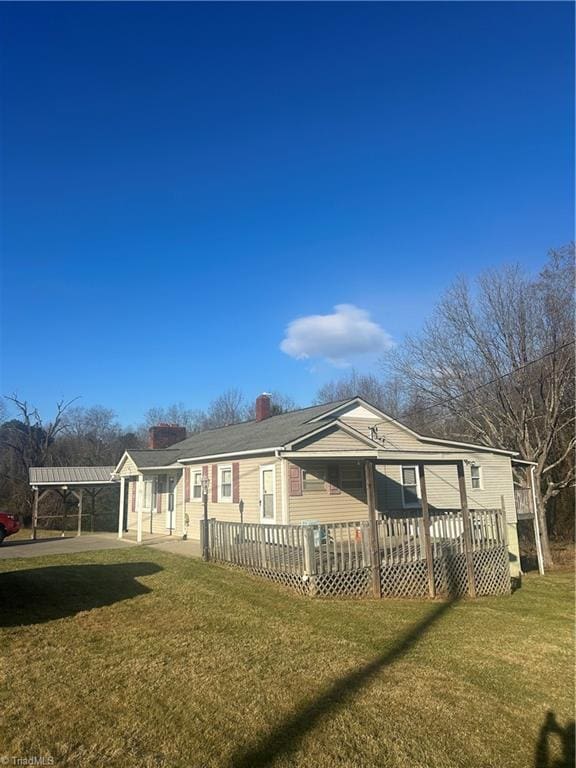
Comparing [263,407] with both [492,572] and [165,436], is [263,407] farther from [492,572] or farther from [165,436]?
[492,572]

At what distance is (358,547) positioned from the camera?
33.9ft

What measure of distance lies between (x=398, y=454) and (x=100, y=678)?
9.82 metres

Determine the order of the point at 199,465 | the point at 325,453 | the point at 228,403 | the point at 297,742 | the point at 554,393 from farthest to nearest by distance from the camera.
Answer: the point at 228,403 < the point at 554,393 < the point at 199,465 < the point at 325,453 < the point at 297,742

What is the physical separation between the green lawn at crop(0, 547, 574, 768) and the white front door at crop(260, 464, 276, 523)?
464 cm

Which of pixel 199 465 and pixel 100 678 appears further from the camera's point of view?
pixel 199 465

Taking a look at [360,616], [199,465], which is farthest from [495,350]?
[360,616]

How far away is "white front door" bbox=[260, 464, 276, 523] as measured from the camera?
14.2 metres

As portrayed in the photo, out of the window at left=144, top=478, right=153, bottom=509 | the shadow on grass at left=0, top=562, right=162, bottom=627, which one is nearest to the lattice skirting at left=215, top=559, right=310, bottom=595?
the shadow on grass at left=0, top=562, right=162, bottom=627

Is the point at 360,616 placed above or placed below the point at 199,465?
below

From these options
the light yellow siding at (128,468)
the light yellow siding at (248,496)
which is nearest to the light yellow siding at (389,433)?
the light yellow siding at (248,496)

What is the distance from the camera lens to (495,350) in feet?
70.0

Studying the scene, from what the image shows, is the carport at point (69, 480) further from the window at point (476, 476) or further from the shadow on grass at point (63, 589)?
the window at point (476, 476)

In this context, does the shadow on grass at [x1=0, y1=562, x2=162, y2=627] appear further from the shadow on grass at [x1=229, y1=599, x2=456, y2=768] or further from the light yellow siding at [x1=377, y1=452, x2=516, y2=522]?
the light yellow siding at [x1=377, y1=452, x2=516, y2=522]

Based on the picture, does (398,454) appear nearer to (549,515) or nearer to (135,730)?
(135,730)
